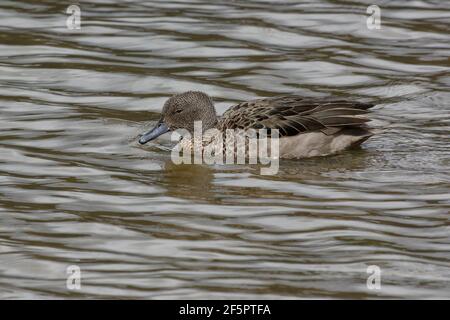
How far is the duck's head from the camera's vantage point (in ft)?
37.1

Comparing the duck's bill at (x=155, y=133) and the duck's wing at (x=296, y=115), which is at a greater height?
the duck's wing at (x=296, y=115)

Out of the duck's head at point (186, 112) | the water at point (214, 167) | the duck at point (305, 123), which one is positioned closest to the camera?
the water at point (214, 167)

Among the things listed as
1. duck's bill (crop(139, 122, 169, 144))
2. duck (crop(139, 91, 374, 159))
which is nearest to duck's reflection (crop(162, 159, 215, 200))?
duck's bill (crop(139, 122, 169, 144))

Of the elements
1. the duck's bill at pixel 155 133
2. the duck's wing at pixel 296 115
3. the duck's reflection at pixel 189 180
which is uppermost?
the duck's wing at pixel 296 115

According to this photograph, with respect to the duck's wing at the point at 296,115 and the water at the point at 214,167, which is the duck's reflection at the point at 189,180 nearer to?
the water at the point at 214,167

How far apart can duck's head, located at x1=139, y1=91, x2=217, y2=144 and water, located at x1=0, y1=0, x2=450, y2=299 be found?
0.98 ft

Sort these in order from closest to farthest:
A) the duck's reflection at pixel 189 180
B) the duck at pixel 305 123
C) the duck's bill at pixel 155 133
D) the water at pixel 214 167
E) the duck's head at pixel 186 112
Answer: the water at pixel 214 167
the duck's reflection at pixel 189 180
the duck at pixel 305 123
the duck's bill at pixel 155 133
the duck's head at pixel 186 112

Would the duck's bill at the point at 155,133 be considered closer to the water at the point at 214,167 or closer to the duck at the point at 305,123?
the duck at the point at 305,123

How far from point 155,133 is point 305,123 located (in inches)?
53.0

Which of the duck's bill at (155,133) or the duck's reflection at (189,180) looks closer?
the duck's reflection at (189,180)

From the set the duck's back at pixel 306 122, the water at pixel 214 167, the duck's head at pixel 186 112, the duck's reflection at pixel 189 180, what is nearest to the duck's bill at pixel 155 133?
the duck's head at pixel 186 112

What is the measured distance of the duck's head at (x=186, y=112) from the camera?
11.3m

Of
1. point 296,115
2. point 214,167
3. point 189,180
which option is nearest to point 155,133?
point 214,167

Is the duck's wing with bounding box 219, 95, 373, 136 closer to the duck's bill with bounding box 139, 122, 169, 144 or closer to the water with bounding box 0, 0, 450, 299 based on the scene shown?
the water with bounding box 0, 0, 450, 299
